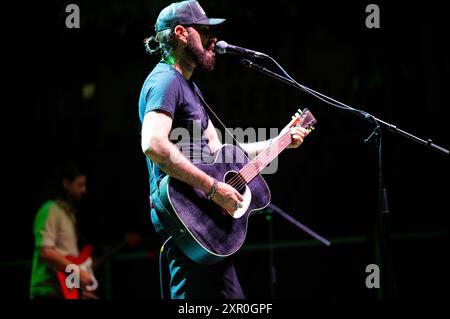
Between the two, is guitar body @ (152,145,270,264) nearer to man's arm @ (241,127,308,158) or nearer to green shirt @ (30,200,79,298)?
man's arm @ (241,127,308,158)

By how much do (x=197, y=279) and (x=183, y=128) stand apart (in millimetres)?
766

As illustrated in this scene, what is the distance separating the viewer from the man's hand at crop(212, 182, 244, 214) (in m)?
2.91

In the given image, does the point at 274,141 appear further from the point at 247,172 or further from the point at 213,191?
the point at 213,191

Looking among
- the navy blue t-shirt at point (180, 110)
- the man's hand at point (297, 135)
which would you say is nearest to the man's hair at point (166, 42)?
the navy blue t-shirt at point (180, 110)

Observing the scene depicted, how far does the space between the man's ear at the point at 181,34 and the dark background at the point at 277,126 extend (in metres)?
2.12

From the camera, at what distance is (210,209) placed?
294 cm

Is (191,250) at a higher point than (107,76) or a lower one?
lower

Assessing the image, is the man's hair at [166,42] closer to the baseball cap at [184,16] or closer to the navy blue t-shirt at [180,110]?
the baseball cap at [184,16]

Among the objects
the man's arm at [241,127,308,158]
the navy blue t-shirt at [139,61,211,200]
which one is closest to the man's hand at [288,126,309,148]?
the man's arm at [241,127,308,158]

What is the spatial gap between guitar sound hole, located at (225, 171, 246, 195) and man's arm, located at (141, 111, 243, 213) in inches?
8.9

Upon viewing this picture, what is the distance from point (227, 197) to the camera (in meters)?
2.93

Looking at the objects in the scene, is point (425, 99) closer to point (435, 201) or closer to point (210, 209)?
point (435, 201)
